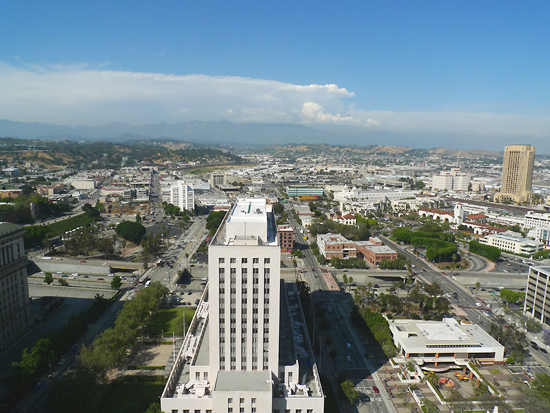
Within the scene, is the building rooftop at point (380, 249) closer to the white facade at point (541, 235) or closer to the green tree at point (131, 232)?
the white facade at point (541, 235)

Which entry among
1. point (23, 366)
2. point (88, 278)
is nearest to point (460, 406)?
point (23, 366)

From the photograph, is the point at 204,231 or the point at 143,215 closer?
the point at 204,231

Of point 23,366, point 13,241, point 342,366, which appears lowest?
point 342,366

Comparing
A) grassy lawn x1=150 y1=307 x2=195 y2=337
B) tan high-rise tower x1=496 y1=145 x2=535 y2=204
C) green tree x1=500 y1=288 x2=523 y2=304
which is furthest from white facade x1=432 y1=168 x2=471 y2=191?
grassy lawn x1=150 y1=307 x2=195 y2=337

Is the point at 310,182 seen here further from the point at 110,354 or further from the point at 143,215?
the point at 110,354

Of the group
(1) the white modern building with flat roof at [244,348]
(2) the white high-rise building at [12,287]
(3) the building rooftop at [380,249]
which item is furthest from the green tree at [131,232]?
(1) the white modern building with flat roof at [244,348]

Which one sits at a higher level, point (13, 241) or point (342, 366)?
point (13, 241)
